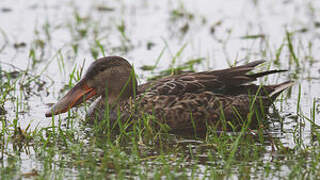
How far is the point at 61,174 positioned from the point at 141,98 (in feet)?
6.19

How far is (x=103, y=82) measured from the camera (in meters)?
8.20

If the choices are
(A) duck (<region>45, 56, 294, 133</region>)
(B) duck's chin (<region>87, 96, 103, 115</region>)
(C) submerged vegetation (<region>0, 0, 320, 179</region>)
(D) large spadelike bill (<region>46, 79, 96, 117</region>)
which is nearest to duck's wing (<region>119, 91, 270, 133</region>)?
(A) duck (<region>45, 56, 294, 133</region>)

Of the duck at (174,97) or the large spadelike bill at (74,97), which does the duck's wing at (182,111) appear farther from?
the large spadelike bill at (74,97)

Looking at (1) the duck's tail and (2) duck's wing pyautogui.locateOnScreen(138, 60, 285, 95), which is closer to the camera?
(2) duck's wing pyautogui.locateOnScreen(138, 60, 285, 95)

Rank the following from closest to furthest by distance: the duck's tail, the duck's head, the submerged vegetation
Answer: the submerged vegetation
the duck's head
the duck's tail

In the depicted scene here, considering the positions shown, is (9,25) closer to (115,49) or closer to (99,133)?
(115,49)

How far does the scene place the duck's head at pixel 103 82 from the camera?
8.05 meters

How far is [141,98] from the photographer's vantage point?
25.5ft

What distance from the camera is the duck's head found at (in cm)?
805

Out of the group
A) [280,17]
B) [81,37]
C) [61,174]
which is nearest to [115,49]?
[81,37]

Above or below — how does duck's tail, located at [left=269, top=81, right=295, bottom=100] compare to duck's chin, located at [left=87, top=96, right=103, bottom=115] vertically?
above

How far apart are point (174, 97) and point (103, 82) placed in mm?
853

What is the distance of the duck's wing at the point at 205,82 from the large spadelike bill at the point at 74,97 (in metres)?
0.60

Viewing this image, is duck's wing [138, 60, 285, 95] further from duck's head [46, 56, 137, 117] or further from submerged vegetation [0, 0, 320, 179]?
submerged vegetation [0, 0, 320, 179]
